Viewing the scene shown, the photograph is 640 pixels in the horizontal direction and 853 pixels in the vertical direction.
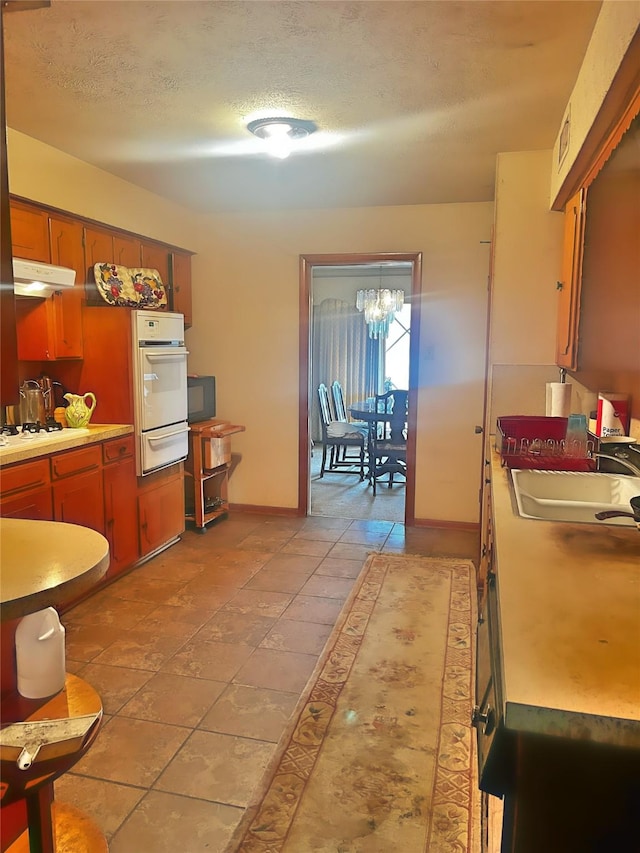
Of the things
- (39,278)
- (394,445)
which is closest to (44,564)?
(39,278)

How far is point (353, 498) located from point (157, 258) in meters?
2.71

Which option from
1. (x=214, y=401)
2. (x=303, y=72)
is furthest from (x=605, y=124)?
(x=214, y=401)

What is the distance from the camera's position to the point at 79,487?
309cm

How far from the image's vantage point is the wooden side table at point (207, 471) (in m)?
4.35

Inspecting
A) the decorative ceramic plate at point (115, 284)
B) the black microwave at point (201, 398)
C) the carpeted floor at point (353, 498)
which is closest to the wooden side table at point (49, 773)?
the decorative ceramic plate at point (115, 284)

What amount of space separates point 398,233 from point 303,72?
7.45 feet

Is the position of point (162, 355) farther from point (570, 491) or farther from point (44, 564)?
point (44, 564)

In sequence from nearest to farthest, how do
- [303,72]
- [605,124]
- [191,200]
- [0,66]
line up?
[0,66] → [605,124] → [303,72] → [191,200]

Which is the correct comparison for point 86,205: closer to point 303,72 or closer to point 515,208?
point 303,72

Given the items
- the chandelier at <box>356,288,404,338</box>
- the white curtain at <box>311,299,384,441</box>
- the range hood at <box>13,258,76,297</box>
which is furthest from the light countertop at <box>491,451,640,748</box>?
the white curtain at <box>311,299,384,441</box>

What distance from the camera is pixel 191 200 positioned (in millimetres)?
4309

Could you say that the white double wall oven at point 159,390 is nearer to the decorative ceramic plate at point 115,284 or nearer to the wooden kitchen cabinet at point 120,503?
the wooden kitchen cabinet at point 120,503

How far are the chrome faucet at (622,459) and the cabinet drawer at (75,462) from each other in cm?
242

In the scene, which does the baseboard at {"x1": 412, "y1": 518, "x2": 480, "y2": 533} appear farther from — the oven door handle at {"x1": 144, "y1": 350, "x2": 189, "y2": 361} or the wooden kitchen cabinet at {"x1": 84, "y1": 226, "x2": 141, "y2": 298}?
the wooden kitchen cabinet at {"x1": 84, "y1": 226, "x2": 141, "y2": 298}
